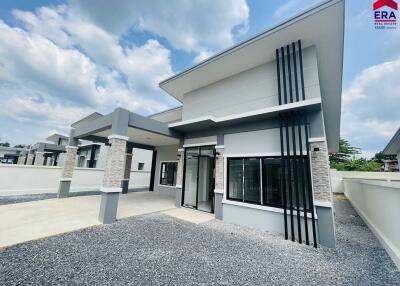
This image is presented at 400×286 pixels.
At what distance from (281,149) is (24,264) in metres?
6.34

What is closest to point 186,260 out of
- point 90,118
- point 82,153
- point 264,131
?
point 264,131

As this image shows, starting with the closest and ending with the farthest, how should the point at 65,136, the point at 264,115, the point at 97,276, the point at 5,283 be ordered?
the point at 5,283 → the point at 97,276 → the point at 264,115 → the point at 65,136

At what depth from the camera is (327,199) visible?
14.3ft

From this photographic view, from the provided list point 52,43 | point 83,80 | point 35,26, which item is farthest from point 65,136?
point 35,26

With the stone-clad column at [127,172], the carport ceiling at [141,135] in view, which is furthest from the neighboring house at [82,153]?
the carport ceiling at [141,135]

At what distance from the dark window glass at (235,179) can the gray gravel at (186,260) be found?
147cm

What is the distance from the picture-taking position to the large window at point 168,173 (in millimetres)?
11781

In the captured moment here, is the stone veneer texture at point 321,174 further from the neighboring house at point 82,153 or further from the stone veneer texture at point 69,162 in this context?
the neighboring house at point 82,153

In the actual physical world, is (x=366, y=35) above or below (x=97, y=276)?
above

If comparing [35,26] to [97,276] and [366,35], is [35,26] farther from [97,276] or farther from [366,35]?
[366,35]

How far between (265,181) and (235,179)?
1.14 metres

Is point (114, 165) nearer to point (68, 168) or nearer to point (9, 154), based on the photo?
point (68, 168)

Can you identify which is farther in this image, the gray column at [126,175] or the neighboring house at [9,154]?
the neighboring house at [9,154]

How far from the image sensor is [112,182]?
5301mm
